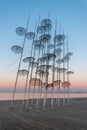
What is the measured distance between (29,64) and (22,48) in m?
3.85

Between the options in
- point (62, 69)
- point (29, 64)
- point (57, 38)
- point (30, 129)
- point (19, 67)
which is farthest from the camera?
point (62, 69)

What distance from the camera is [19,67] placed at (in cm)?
3962

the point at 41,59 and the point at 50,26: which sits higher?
the point at 50,26

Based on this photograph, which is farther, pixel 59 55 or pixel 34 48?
pixel 59 55

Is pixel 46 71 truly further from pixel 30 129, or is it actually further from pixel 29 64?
pixel 30 129

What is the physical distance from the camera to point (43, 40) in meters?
42.9

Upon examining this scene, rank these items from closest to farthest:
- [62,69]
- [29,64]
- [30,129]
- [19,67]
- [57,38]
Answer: [30,129], [19,67], [29,64], [57,38], [62,69]

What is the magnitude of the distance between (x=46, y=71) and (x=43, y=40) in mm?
6538

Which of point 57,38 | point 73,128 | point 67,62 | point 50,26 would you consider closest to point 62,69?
point 67,62

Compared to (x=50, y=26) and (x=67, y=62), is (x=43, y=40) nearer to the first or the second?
(x=50, y=26)

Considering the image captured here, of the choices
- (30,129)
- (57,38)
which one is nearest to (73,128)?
(30,129)

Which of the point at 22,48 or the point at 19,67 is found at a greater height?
the point at 22,48

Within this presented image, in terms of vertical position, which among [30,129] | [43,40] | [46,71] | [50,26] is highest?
[50,26]

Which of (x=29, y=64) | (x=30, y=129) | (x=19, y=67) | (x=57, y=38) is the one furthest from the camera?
(x=57, y=38)
